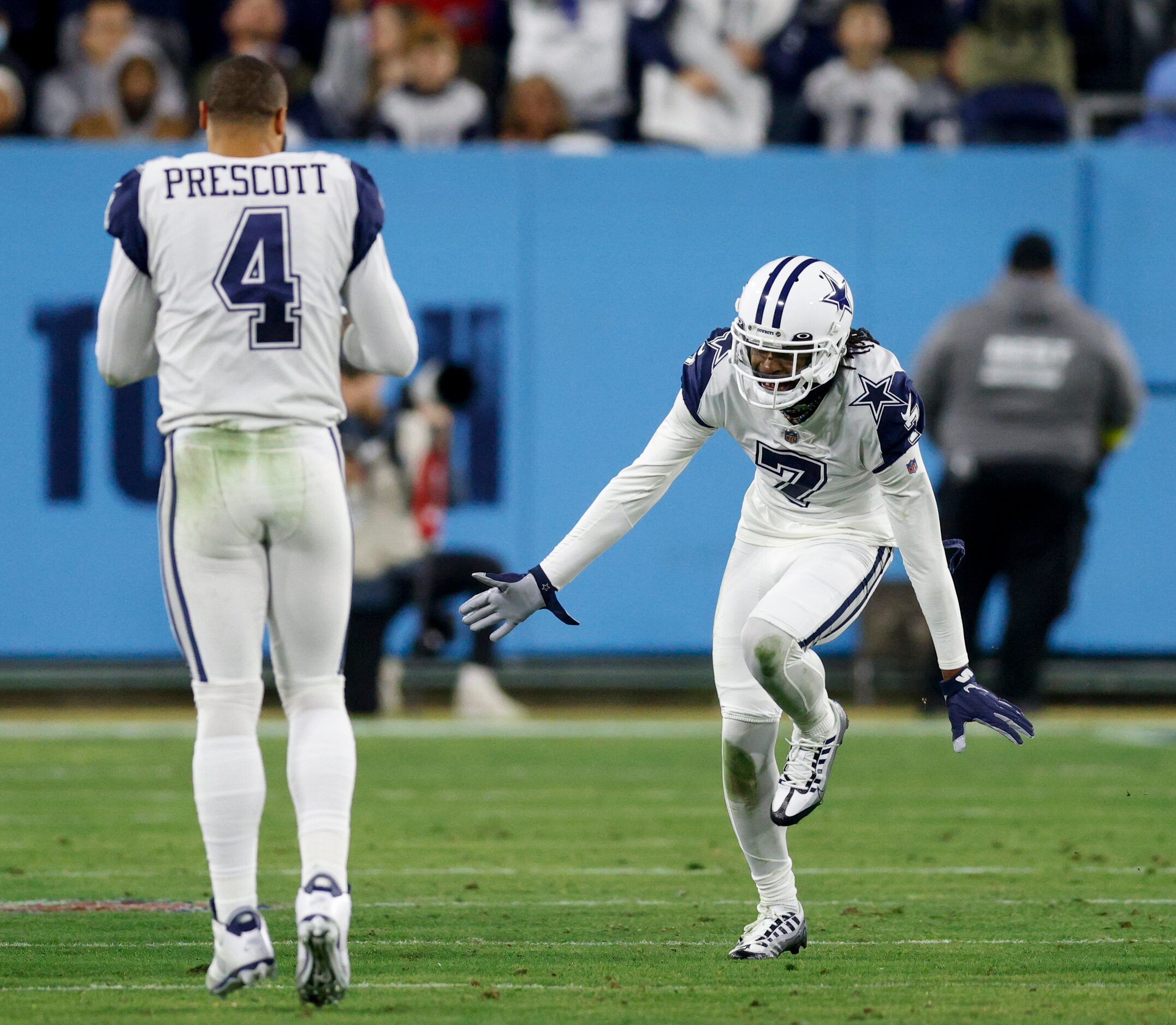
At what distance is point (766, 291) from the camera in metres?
5.54

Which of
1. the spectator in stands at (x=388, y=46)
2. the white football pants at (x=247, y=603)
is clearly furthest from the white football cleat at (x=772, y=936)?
the spectator in stands at (x=388, y=46)

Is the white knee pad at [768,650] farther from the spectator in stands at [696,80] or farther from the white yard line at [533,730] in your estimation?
the spectator in stands at [696,80]

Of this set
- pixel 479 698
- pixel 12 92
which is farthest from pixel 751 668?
pixel 12 92

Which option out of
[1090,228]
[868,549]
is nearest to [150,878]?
[868,549]

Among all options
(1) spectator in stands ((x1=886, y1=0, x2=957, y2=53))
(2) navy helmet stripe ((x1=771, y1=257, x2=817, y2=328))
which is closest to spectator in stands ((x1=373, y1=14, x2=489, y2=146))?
(1) spectator in stands ((x1=886, y1=0, x2=957, y2=53))

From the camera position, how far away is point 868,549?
5836 millimetres

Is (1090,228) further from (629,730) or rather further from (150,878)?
(150,878)

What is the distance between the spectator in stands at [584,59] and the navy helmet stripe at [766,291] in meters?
8.56

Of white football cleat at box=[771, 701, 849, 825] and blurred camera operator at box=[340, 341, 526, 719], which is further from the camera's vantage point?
blurred camera operator at box=[340, 341, 526, 719]

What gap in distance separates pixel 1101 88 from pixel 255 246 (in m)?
11.4

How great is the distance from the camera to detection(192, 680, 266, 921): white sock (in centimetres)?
472

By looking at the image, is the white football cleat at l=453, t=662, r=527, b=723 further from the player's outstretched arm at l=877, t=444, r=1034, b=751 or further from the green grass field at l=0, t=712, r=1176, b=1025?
the player's outstretched arm at l=877, t=444, r=1034, b=751

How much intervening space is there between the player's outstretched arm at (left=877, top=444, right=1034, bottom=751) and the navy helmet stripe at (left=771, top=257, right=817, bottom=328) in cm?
48

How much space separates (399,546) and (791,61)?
15.2 feet
